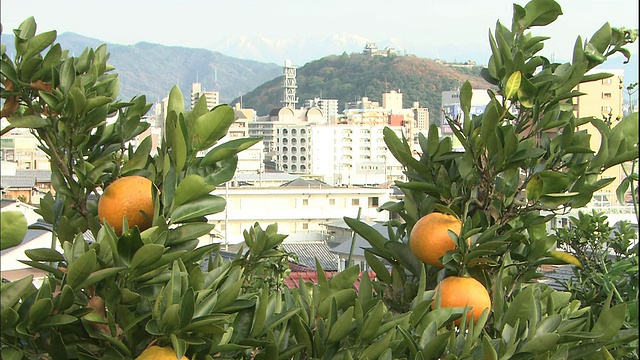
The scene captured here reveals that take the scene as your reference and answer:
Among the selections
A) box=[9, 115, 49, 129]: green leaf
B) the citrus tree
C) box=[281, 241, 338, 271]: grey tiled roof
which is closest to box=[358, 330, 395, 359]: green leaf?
the citrus tree

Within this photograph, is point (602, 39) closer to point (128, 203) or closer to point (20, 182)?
point (128, 203)

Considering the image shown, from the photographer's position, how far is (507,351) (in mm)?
1754

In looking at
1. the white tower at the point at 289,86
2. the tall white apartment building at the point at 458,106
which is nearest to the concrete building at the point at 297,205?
the tall white apartment building at the point at 458,106

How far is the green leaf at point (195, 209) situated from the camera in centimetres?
170

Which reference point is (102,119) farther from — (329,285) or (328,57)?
(328,57)

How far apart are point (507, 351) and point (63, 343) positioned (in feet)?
2.94

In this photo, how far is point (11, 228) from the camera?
1.35 metres

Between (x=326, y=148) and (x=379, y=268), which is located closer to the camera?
(x=379, y=268)

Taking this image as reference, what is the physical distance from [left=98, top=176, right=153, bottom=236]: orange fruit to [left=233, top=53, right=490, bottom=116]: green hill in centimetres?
10102

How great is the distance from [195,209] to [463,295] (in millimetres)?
683

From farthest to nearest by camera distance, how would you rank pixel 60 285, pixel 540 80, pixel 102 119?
pixel 540 80 → pixel 102 119 → pixel 60 285

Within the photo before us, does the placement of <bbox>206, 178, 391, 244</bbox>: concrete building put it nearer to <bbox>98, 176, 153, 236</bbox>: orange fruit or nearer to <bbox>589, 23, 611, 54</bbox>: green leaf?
<bbox>589, 23, 611, 54</bbox>: green leaf

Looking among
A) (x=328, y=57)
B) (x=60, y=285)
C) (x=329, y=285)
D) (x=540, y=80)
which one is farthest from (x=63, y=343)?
(x=328, y=57)

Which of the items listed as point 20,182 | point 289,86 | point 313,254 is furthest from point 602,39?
point 289,86
